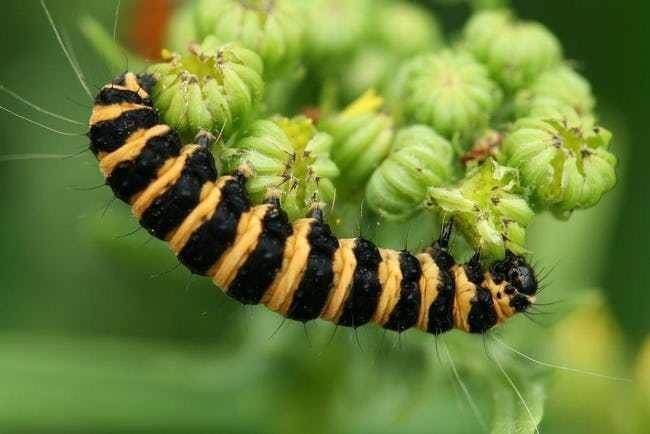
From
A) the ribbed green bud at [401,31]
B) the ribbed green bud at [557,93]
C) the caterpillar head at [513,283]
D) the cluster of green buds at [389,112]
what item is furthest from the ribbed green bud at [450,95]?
the caterpillar head at [513,283]

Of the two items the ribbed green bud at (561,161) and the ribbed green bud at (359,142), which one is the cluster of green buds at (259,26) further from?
the ribbed green bud at (561,161)

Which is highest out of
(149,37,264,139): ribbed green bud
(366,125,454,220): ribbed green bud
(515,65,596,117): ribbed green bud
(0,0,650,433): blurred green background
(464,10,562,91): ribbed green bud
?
(149,37,264,139): ribbed green bud

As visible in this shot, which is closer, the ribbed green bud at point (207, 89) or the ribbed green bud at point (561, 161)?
the ribbed green bud at point (207, 89)

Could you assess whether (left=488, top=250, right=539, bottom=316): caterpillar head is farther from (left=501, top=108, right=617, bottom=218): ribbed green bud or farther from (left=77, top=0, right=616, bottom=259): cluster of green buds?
(left=501, top=108, right=617, bottom=218): ribbed green bud

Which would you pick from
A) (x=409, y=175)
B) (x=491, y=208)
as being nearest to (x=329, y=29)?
(x=409, y=175)

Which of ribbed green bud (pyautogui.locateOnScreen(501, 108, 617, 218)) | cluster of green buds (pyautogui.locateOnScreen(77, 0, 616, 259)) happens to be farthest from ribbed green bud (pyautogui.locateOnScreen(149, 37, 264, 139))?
ribbed green bud (pyautogui.locateOnScreen(501, 108, 617, 218))

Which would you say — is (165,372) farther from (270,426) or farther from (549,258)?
(549,258)

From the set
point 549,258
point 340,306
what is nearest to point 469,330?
point 340,306
